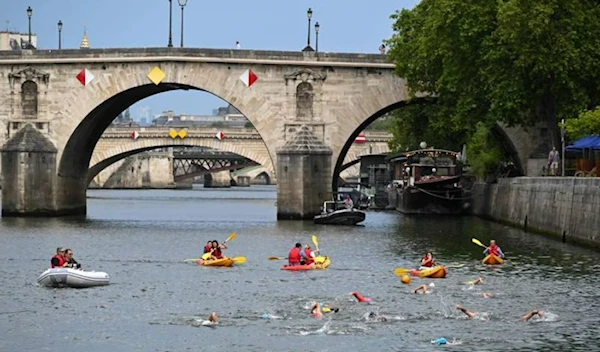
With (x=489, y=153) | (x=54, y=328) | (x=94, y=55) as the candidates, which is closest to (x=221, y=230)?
(x=94, y=55)

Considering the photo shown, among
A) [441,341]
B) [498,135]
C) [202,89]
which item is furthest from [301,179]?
[441,341]

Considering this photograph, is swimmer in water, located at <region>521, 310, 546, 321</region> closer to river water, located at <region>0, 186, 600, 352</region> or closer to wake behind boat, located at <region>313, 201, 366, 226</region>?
river water, located at <region>0, 186, 600, 352</region>

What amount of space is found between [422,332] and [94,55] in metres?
52.4

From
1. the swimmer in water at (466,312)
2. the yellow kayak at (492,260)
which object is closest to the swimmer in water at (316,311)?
the swimmer in water at (466,312)

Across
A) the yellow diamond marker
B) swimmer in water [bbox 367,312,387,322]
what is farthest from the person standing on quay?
swimmer in water [bbox 367,312,387,322]

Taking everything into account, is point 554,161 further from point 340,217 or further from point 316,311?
point 316,311

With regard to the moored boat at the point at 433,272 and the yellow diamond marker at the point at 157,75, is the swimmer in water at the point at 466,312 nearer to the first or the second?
the moored boat at the point at 433,272

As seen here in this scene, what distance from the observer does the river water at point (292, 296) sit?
124 feet

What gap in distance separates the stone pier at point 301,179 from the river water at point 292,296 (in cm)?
766

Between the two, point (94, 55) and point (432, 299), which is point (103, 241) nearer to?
point (94, 55)

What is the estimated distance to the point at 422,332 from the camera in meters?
38.9

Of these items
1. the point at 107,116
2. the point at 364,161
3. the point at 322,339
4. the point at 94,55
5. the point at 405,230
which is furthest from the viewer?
the point at 364,161

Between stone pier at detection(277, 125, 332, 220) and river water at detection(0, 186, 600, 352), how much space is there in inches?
301

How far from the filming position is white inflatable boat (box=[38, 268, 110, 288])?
1918 inches
